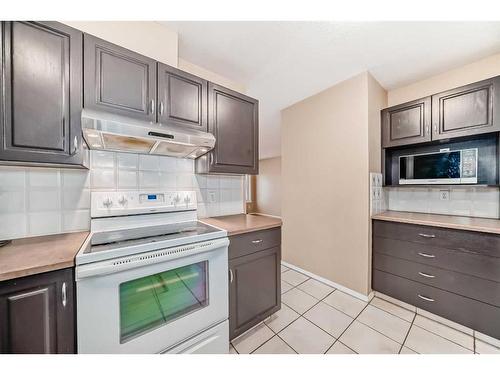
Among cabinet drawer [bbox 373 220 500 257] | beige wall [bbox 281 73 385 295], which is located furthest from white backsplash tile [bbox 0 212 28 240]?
cabinet drawer [bbox 373 220 500 257]

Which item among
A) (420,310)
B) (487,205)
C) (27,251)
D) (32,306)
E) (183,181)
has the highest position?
(183,181)

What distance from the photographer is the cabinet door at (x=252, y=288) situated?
133cm

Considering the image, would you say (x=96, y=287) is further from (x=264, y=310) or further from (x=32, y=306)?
(x=264, y=310)

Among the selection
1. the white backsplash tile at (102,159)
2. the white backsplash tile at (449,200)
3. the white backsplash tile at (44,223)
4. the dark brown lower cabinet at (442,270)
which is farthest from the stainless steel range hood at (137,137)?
the white backsplash tile at (449,200)

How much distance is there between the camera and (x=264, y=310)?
1.52 meters

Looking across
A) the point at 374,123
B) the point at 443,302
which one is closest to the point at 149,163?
the point at 374,123

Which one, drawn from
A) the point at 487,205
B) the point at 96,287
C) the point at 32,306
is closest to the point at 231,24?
the point at 96,287

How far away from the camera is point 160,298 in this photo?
105cm

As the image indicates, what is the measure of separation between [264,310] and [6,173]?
193 cm

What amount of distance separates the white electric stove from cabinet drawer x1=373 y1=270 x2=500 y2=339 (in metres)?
1.71

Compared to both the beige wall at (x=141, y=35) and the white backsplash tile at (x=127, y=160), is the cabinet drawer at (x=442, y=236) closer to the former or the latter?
the white backsplash tile at (x=127, y=160)

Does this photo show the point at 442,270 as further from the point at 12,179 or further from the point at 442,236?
the point at 12,179

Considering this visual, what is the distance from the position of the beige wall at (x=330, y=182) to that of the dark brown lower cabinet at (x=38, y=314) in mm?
2286

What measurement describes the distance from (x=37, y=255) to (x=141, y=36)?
1.55 meters
